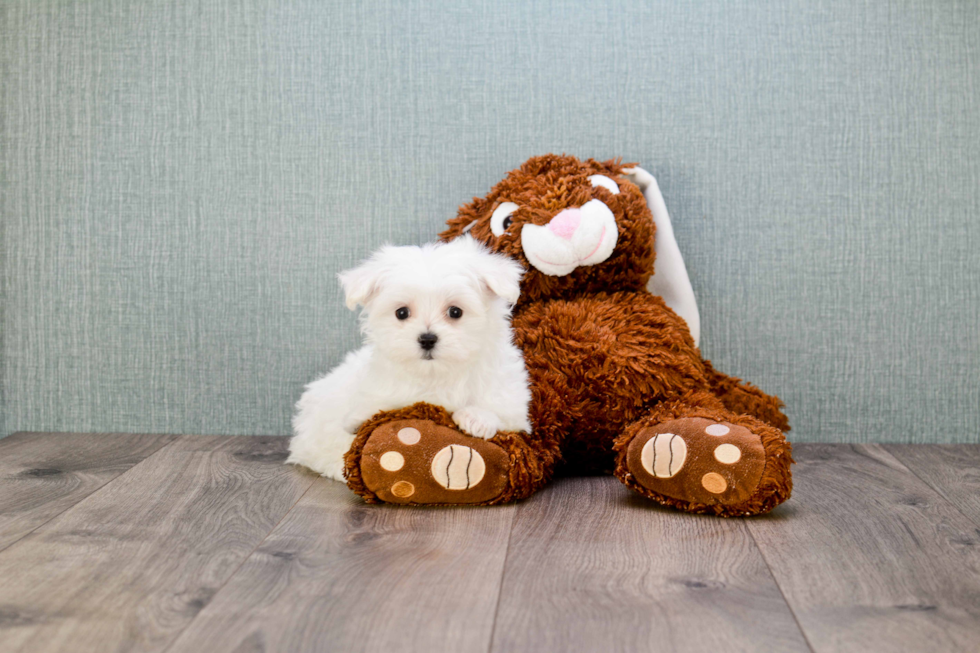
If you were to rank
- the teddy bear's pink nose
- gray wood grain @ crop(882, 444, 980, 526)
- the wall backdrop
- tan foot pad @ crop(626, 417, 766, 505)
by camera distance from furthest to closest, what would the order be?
the wall backdrop, the teddy bear's pink nose, gray wood grain @ crop(882, 444, 980, 526), tan foot pad @ crop(626, 417, 766, 505)

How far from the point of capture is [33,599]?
0.99m

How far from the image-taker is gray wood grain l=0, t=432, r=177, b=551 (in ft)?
4.42

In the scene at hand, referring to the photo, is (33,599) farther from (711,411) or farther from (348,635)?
(711,411)

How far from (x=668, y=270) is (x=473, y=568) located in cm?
88

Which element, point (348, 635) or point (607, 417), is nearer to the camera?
point (348, 635)

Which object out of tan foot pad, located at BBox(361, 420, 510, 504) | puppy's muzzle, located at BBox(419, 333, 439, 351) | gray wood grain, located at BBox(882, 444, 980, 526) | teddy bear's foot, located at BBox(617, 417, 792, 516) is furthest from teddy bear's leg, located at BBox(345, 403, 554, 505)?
gray wood grain, located at BBox(882, 444, 980, 526)

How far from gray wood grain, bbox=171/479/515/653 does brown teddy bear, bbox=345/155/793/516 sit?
0.09 metres

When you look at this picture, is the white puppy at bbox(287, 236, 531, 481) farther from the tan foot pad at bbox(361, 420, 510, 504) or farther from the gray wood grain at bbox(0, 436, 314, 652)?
the gray wood grain at bbox(0, 436, 314, 652)

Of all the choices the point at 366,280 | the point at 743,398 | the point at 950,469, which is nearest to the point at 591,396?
the point at 743,398

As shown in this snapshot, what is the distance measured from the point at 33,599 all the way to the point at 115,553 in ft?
0.55

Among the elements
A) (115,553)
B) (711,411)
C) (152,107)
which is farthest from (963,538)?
(152,107)

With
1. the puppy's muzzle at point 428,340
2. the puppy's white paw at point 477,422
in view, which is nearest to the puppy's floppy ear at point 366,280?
the puppy's muzzle at point 428,340

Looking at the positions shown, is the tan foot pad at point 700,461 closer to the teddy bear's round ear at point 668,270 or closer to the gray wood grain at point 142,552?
the teddy bear's round ear at point 668,270

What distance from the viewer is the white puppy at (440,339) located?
134cm
